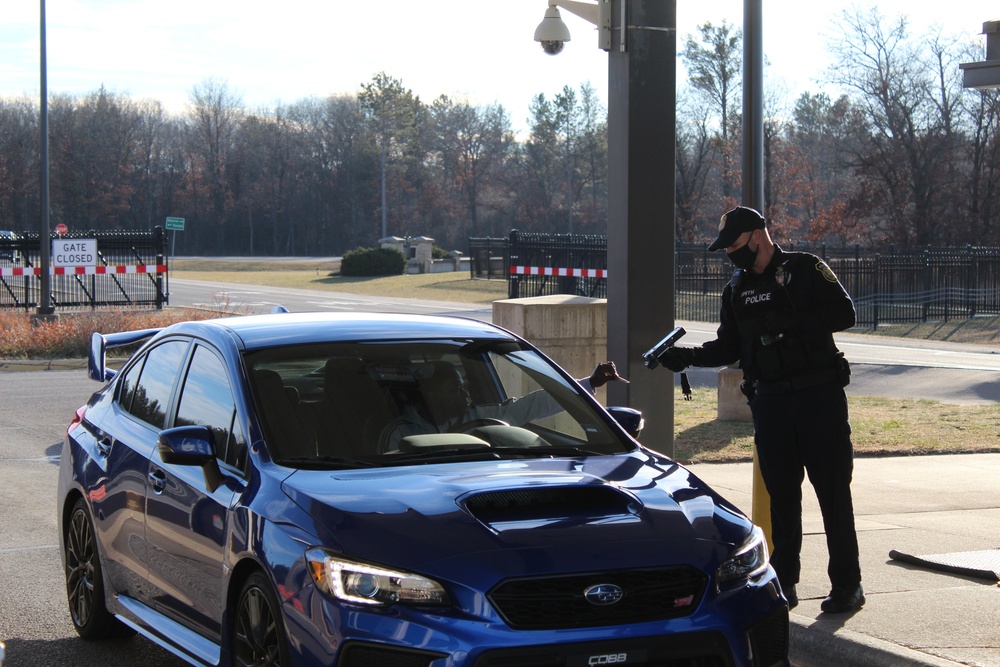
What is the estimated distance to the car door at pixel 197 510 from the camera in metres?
4.48

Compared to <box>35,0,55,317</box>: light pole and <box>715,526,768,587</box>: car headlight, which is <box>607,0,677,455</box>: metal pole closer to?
<box>715,526,768,587</box>: car headlight

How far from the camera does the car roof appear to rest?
5121 millimetres

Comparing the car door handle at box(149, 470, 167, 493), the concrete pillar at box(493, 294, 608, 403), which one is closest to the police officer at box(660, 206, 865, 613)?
the car door handle at box(149, 470, 167, 493)

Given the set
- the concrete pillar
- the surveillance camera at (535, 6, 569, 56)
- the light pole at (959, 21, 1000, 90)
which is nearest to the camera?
the light pole at (959, 21, 1000, 90)

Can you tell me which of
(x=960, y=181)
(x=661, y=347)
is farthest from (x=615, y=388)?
(x=960, y=181)

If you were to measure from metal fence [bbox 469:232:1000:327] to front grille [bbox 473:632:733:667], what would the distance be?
29.6 m

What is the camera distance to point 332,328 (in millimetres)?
5273

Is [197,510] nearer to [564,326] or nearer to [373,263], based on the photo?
[564,326]

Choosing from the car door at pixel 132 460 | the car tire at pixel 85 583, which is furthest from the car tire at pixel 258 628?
the car tire at pixel 85 583

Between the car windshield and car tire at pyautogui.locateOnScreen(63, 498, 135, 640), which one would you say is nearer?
the car windshield

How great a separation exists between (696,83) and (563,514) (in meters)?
Answer: 58.0

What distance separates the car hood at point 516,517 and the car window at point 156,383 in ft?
4.67

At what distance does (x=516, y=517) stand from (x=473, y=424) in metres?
1.07

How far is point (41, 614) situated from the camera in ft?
20.5
